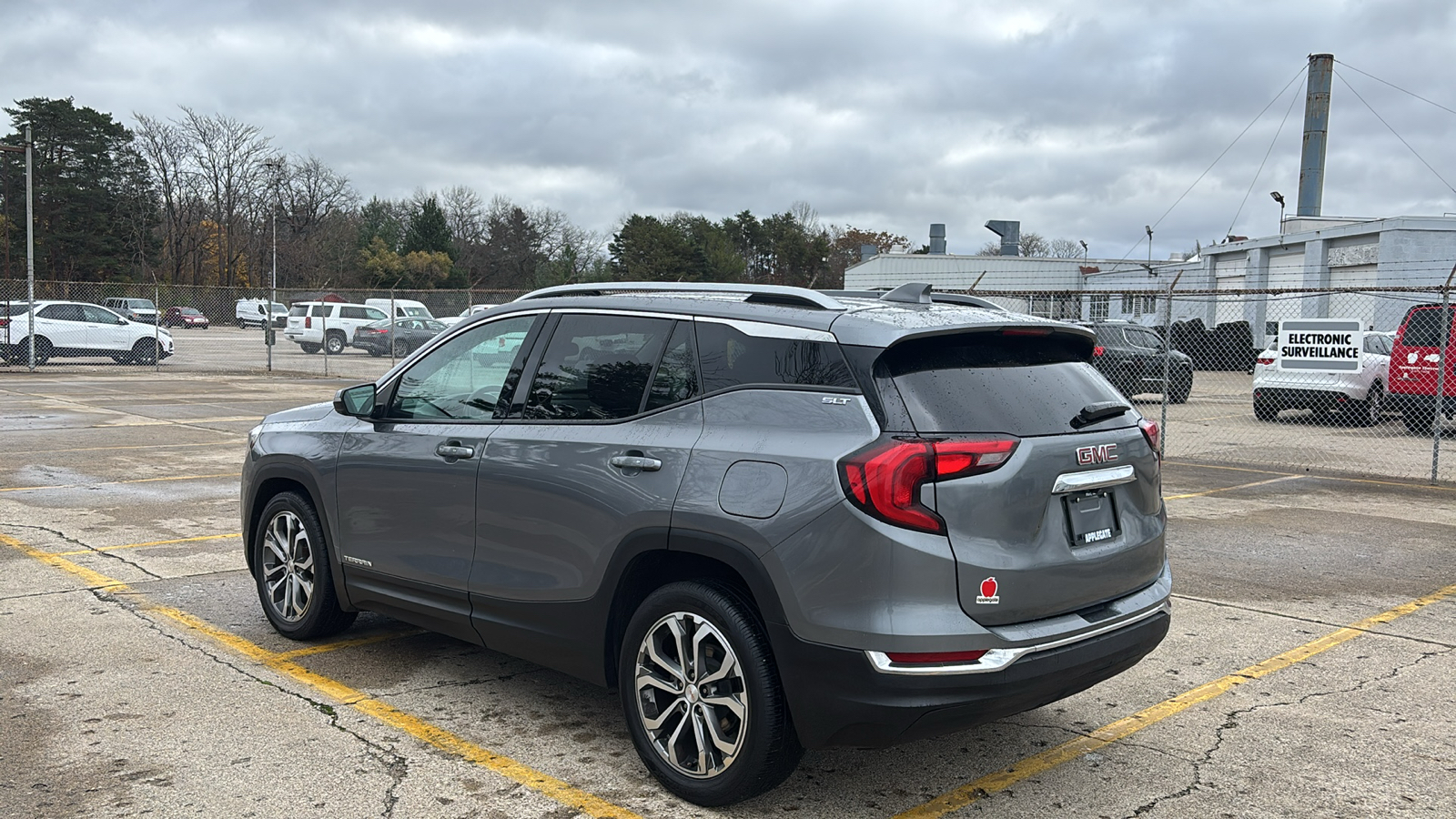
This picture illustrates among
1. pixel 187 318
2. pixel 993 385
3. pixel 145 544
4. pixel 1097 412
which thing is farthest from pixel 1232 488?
pixel 187 318

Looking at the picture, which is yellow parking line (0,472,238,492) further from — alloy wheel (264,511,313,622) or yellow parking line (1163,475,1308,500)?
yellow parking line (1163,475,1308,500)

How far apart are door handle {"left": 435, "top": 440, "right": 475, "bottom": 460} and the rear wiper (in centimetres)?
231

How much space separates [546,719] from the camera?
4.58 m

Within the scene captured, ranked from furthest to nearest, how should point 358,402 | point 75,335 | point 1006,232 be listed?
1. point 1006,232
2. point 75,335
3. point 358,402

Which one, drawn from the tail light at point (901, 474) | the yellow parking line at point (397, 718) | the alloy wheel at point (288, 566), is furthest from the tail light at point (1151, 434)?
Answer: the alloy wheel at point (288, 566)

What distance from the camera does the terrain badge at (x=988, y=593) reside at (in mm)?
3365

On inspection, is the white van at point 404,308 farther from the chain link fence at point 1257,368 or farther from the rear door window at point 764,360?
the rear door window at point 764,360

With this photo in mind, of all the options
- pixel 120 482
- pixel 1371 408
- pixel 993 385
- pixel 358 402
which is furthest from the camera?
pixel 1371 408

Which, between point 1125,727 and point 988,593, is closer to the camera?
point 988,593

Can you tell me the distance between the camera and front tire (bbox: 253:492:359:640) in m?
5.32

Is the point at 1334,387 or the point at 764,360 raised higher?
the point at 764,360

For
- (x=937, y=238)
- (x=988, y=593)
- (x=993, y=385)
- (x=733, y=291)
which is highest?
(x=937, y=238)

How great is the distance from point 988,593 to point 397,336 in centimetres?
3100

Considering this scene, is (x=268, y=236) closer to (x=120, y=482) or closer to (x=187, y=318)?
(x=187, y=318)
